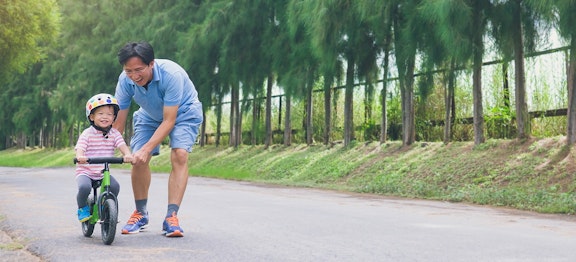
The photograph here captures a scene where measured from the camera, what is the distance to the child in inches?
232

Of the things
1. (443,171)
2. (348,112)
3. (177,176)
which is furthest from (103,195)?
(348,112)

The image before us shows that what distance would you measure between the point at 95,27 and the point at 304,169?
21.6 metres

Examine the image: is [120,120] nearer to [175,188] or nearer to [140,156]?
[140,156]

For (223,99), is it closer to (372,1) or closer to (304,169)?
(304,169)

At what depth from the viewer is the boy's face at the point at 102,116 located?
19.4ft

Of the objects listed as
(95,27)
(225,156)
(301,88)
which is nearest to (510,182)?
(301,88)

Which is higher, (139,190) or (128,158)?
(128,158)

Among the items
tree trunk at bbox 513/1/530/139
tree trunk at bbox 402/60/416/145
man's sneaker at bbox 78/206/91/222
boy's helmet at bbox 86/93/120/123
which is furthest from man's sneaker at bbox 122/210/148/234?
tree trunk at bbox 402/60/416/145

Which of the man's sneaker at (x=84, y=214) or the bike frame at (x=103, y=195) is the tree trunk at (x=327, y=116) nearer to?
the man's sneaker at (x=84, y=214)

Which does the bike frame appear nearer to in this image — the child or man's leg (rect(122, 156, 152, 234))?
the child

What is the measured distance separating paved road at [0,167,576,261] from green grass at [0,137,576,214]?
1.64m

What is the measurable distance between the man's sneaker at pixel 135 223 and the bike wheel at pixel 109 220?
61cm

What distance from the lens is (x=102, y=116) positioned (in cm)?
592

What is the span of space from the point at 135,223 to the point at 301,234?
1536 millimetres
